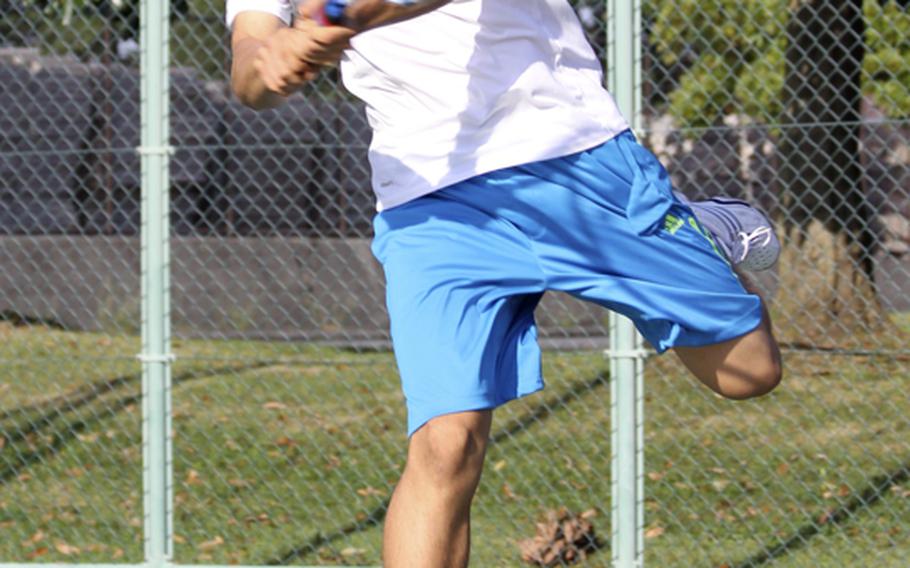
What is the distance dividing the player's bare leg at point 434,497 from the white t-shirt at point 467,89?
465 millimetres

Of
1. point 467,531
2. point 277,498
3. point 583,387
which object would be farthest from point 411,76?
point 583,387

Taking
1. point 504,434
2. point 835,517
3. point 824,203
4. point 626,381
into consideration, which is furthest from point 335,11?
point 824,203

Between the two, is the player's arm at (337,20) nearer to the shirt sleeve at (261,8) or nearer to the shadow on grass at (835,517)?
the shirt sleeve at (261,8)

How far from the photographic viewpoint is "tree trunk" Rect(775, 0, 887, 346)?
8195mm

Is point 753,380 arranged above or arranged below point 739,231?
below

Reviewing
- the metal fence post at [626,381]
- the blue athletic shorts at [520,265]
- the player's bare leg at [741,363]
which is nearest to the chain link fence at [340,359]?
the metal fence post at [626,381]

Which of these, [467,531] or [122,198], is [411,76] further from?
[122,198]

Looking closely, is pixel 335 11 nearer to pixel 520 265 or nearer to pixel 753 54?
pixel 520 265

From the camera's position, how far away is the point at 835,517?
5.78 metres

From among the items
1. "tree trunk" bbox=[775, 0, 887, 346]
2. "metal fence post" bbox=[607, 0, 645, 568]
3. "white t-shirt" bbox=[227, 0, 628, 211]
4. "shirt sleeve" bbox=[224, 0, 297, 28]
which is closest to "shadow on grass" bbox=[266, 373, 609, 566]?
"metal fence post" bbox=[607, 0, 645, 568]

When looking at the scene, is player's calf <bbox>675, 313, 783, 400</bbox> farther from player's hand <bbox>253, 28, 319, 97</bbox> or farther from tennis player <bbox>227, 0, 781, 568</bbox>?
player's hand <bbox>253, 28, 319, 97</bbox>

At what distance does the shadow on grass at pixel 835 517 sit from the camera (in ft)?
17.6

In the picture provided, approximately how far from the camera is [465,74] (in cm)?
274

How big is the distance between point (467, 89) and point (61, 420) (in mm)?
5541
